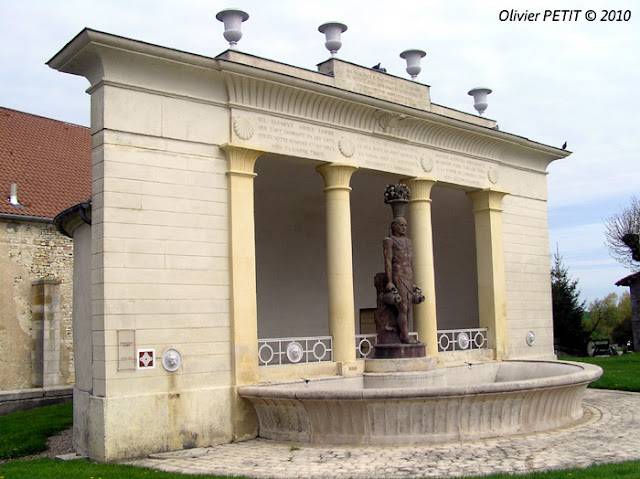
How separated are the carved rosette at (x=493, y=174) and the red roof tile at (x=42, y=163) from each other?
45.3 feet

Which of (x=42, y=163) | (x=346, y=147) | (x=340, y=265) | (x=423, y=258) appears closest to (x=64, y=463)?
(x=340, y=265)

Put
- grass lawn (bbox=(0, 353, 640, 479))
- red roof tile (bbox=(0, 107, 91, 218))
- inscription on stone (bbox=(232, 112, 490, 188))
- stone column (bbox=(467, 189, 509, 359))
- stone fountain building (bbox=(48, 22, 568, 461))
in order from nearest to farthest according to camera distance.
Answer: grass lawn (bbox=(0, 353, 640, 479)) < stone fountain building (bbox=(48, 22, 568, 461)) < inscription on stone (bbox=(232, 112, 490, 188)) < stone column (bbox=(467, 189, 509, 359)) < red roof tile (bbox=(0, 107, 91, 218))

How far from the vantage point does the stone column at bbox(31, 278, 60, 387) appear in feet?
72.9

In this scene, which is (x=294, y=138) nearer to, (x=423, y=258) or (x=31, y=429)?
(x=423, y=258)

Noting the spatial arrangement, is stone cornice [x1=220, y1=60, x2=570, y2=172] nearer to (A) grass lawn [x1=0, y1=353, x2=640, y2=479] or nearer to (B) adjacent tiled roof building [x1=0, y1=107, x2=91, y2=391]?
(A) grass lawn [x1=0, y1=353, x2=640, y2=479]

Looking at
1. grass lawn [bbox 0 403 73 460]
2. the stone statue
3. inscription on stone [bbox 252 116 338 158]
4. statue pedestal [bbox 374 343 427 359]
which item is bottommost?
grass lawn [bbox 0 403 73 460]

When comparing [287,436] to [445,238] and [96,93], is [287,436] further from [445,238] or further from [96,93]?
[445,238]

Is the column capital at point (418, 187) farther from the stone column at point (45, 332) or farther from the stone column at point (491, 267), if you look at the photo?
the stone column at point (45, 332)

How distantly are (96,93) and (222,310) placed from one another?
3963 millimetres

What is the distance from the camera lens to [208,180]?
1168cm

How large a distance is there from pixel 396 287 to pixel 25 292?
14.5 metres

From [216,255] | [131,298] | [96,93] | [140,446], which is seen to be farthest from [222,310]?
[96,93]

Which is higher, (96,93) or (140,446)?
(96,93)

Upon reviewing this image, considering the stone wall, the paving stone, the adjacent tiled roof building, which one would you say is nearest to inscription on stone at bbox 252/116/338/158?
the paving stone
